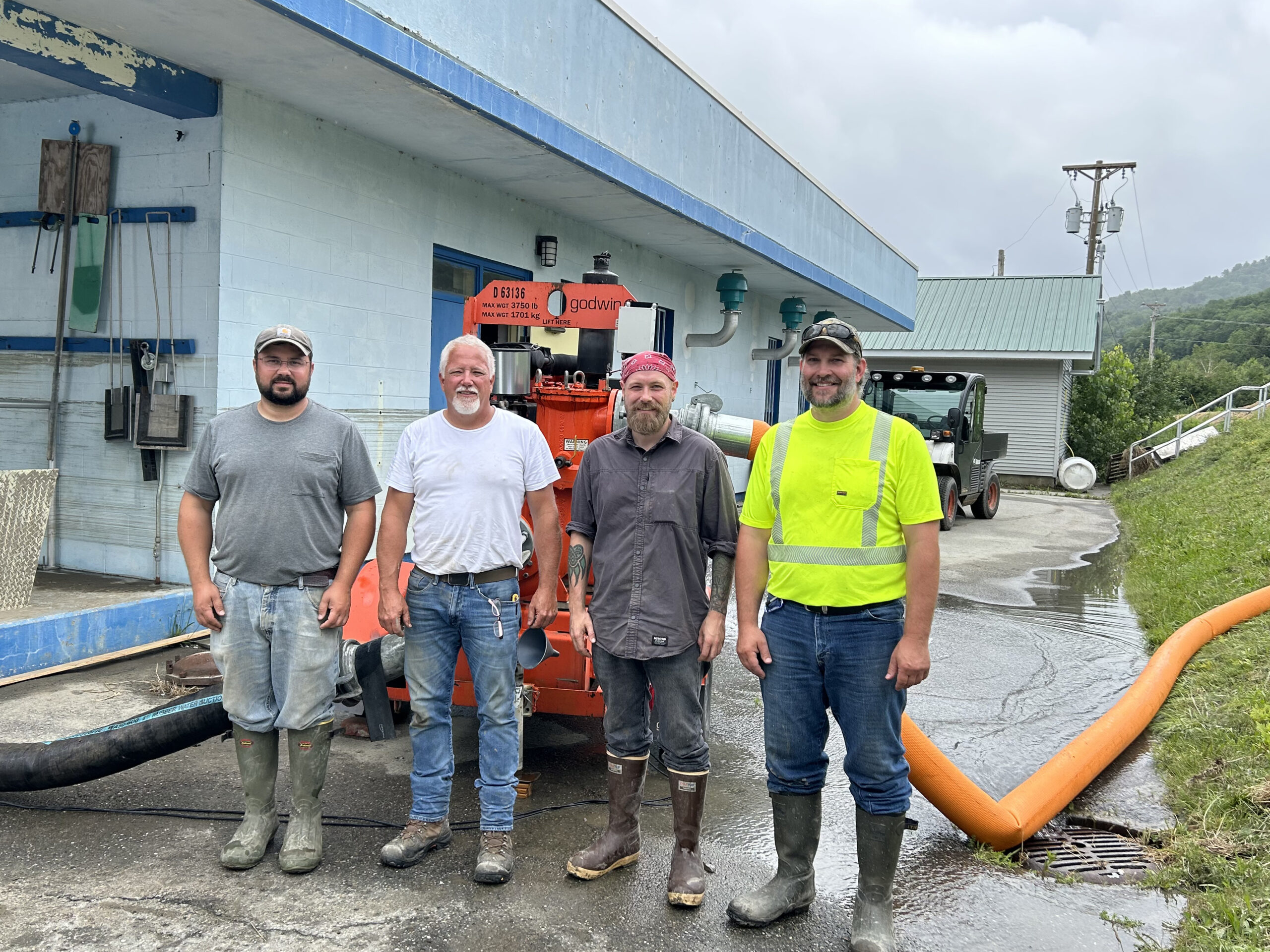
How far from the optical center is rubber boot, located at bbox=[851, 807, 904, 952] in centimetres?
329

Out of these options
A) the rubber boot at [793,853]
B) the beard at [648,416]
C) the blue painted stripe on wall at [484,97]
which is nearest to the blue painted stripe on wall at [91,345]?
the blue painted stripe on wall at [484,97]

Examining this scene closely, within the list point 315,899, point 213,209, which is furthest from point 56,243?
point 315,899

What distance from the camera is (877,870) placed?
330 cm

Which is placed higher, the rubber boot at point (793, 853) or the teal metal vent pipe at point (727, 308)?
the teal metal vent pipe at point (727, 308)

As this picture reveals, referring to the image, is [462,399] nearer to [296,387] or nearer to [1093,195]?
[296,387]

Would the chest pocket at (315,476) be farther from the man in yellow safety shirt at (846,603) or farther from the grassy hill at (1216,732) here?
the grassy hill at (1216,732)

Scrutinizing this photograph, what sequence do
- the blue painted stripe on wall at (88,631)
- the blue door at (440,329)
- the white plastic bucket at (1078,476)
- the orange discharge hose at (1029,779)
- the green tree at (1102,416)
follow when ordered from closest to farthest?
the orange discharge hose at (1029,779), the blue painted stripe on wall at (88,631), the blue door at (440,329), the white plastic bucket at (1078,476), the green tree at (1102,416)

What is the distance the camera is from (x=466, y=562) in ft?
12.3

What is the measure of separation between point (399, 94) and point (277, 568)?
408 centimetres

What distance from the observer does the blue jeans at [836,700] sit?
128 inches

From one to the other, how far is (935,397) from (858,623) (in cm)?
1417

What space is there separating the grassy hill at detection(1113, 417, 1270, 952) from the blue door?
20.1 feet

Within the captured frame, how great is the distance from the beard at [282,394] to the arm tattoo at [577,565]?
3.79ft

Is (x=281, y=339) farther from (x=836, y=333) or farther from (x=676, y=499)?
(x=836, y=333)
